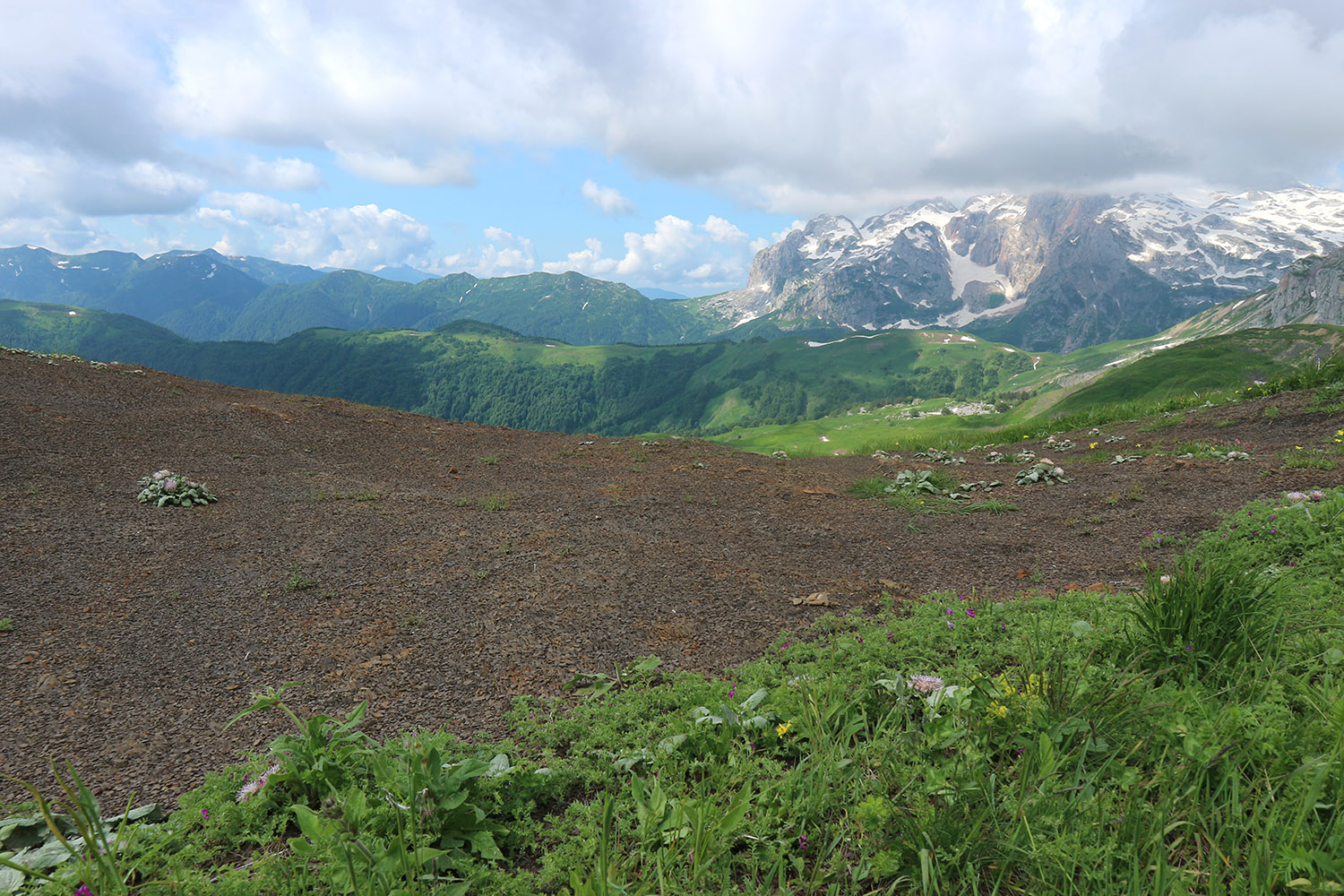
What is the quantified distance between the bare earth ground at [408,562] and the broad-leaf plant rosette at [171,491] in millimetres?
292

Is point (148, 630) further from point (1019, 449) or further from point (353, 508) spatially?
point (1019, 449)

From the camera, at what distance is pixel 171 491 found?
A: 32.9ft

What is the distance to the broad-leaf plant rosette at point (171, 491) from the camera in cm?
997

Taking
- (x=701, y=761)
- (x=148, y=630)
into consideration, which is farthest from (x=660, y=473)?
(x=701, y=761)

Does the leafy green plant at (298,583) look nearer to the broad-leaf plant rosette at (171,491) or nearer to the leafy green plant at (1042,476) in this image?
the broad-leaf plant rosette at (171,491)

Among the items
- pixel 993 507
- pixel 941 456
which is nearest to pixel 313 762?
pixel 993 507

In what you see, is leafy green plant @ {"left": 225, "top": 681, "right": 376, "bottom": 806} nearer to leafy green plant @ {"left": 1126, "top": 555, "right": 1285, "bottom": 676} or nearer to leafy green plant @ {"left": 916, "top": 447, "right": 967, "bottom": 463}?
leafy green plant @ {"left": 1126, "top": 555, "right": 1285, "bottom": 676}

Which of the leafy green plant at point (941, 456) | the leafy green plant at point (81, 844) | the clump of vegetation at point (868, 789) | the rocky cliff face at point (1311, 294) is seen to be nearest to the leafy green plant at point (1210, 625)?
the clump of vegetation at point (868, 789)

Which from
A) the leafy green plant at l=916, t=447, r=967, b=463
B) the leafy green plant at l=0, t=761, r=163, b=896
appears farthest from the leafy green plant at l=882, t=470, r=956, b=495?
the leafy green plant at l=0, t=761, r=163, b=896

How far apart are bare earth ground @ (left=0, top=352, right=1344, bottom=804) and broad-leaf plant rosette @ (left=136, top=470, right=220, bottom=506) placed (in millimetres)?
292

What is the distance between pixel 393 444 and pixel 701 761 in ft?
53.3

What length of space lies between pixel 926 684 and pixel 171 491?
469 inches

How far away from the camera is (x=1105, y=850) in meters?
2.48

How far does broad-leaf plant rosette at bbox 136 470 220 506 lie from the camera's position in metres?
9.97
